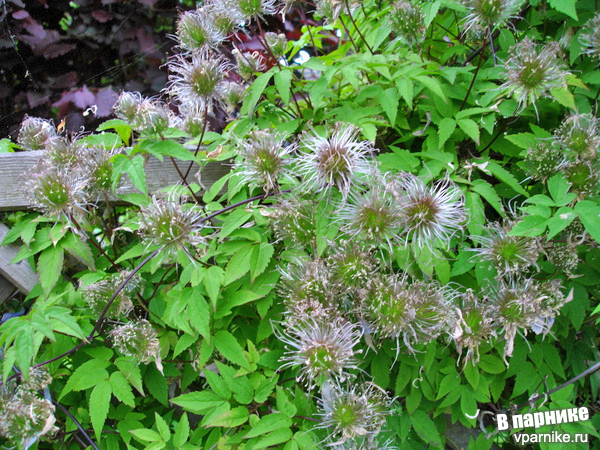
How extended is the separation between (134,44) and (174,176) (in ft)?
4.82

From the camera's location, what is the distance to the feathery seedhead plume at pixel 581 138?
1056mm

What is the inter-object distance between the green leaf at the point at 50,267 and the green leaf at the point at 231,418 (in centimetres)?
51

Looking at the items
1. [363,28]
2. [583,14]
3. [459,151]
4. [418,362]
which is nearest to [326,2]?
[363,28]

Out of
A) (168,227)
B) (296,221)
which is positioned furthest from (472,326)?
(168,227)

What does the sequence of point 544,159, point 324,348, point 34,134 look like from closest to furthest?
point 324,348 → point 544,159 → point 34,134

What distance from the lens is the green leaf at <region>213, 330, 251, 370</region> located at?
3.54ft

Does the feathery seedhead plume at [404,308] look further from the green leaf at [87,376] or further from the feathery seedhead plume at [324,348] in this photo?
the green leaf at [87,376]

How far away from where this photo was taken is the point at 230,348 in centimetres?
109

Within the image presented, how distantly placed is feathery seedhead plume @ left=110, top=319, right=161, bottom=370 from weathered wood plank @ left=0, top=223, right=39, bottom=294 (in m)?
0.41

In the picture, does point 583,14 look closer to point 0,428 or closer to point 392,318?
point 392,318

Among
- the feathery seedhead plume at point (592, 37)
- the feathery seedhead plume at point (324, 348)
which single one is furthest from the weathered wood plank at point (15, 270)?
the feathery seedhead plume at point (592, 37)

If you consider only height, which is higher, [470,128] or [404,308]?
[470,128]

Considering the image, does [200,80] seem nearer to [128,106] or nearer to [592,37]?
[128,106]

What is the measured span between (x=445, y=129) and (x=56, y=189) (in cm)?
97
